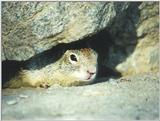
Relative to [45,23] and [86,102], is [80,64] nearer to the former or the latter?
[45,23]

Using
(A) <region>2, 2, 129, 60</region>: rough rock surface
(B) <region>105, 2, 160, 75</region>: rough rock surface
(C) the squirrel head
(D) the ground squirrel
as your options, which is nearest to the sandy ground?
(C) the squirrel head

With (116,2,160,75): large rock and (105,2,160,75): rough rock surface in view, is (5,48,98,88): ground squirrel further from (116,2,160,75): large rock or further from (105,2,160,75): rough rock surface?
(116,2,160,75): large rock

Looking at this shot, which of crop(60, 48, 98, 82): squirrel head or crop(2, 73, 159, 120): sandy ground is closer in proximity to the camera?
crop(2, 73, 159, 120): sandy ground

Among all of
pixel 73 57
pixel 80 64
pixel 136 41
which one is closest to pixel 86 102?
pixel 80 64

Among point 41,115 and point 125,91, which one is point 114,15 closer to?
point 125,91

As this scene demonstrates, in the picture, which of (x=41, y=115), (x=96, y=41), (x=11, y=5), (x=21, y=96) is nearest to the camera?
(x=41, y=115)

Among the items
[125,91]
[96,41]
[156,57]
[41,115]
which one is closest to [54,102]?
[41,115]
